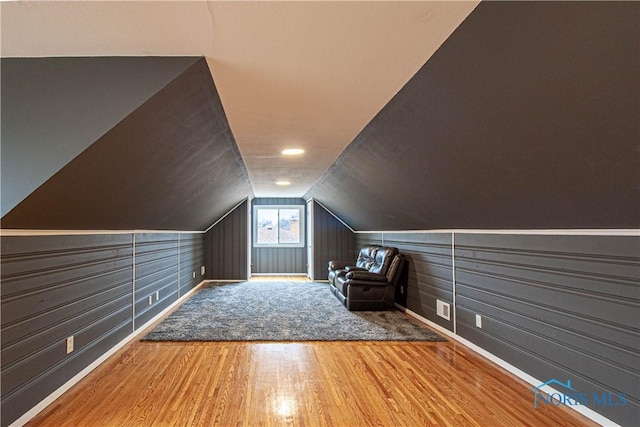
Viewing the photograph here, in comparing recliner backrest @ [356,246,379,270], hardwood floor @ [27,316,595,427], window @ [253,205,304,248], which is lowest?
hardwood floor @ [27,316,595,427]

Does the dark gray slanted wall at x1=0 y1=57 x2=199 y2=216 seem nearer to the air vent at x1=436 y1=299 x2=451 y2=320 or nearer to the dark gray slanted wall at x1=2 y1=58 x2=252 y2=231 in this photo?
the dark gray slanted wall at x1=2 y1=58 x2=252 y2=231

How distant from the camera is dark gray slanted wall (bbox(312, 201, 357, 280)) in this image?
8352 millimetres

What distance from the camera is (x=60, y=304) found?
2502 mm

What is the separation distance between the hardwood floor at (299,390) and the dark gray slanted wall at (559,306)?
237 millimetres

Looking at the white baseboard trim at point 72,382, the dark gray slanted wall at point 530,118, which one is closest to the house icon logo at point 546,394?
the dark gray slanted wall at point 530,118

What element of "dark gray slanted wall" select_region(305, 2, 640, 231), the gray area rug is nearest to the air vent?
the gray area rug

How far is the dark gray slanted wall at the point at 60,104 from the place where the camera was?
71.9 inches

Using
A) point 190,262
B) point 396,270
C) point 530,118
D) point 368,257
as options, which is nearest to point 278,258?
point 190,262

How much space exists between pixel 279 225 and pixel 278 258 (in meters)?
0.89

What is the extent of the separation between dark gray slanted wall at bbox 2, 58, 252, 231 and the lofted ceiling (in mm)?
223

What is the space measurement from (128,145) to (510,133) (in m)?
2.22

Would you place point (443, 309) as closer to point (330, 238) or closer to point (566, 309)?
point (566, 309)

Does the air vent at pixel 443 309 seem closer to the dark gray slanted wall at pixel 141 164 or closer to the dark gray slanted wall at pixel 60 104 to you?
the dark gray slanted wall at pixel 141 164

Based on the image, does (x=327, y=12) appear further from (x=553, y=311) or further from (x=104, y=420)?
(x=104, y=420)
